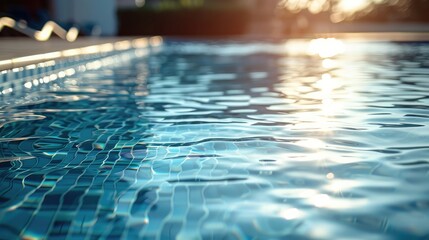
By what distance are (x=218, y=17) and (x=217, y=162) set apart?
15758mm

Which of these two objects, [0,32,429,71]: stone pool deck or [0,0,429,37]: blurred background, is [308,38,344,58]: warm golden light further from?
[0,0,429,37]: blurred background

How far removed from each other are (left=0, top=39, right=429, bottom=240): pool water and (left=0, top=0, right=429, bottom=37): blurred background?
12206 millimetres

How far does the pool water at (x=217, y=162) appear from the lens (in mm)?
2168

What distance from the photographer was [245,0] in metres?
22.6

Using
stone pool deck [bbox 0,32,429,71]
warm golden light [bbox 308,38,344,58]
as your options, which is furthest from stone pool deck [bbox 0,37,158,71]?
warm golden light [bbox 308,38,344,58]

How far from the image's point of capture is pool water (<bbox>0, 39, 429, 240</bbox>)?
2168 millimetres

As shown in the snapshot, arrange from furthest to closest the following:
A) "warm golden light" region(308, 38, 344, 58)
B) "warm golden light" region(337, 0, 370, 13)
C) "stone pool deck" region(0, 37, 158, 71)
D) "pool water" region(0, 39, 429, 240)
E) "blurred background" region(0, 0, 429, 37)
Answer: "warm golden light" region(337, 0, 370, 13) → "blurred background" region(0, 0, 429, 37) → "warm golden light" region(308, 38, 344, 58) → "stone pool deck" region(0, 37, 158, 71) → "pool water" region(0, 39, 429, 240)

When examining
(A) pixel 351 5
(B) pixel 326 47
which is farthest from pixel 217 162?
(A) pixel 351 5

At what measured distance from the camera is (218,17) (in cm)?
1833

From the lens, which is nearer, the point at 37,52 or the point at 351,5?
the point at 37,52

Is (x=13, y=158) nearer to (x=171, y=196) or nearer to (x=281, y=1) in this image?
(x=171, y=196)

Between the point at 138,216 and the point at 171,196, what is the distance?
0.92ft

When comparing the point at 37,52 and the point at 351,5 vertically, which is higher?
the point at 351,5

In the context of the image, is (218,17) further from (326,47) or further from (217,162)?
(217,162)
